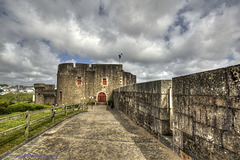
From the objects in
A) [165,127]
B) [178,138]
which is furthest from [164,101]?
[178,138]

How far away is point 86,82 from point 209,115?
19.1m

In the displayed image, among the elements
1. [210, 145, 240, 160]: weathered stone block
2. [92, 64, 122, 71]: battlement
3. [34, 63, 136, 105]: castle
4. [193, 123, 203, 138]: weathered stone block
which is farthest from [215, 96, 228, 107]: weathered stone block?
[92, 64, 122, 71]: battlement

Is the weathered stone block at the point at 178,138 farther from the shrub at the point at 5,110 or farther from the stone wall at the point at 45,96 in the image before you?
the stone wall at the point at 45,96

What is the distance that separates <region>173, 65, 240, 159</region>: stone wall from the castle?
17230 millimetres

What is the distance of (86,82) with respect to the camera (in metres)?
19.6

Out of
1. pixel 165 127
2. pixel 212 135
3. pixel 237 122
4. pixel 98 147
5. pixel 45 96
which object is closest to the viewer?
pixel 237 122

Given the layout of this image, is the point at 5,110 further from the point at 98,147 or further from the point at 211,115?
the point at 211,115

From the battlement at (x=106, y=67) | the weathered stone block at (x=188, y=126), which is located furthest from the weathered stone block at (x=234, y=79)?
the battlement at (x=106, y=67)

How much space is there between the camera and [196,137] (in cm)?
239

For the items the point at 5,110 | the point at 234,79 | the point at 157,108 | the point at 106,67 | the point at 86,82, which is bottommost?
the point at 5,110

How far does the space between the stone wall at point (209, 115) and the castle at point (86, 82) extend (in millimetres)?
17230

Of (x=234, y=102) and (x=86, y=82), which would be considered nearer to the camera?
(x=234, y=102)

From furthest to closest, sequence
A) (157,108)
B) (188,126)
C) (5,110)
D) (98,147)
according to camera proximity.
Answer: (5,110)
(157,108)
(98,147)
(188,126)

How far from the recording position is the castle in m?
19.3
